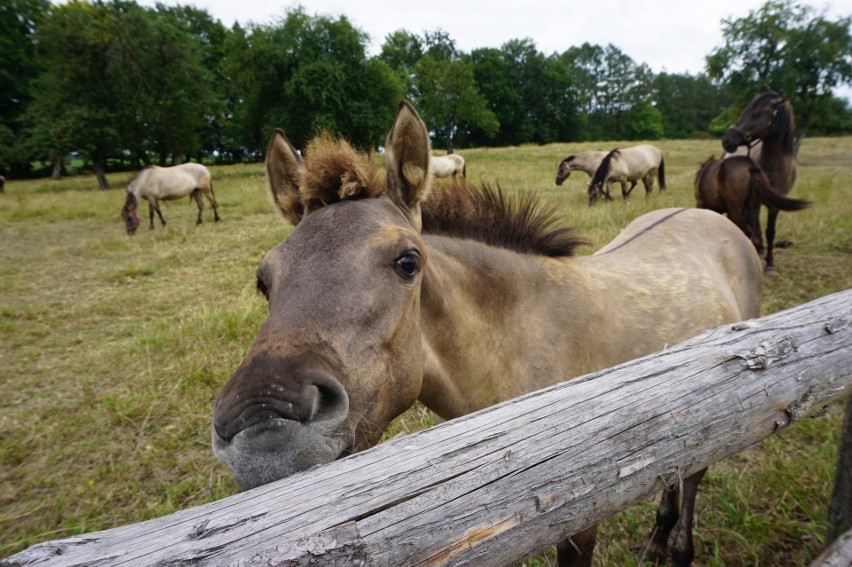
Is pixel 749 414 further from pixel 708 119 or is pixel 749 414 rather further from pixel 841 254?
pixel 708 119

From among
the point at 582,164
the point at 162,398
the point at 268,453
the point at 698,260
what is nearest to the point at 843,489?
the point at 698,260

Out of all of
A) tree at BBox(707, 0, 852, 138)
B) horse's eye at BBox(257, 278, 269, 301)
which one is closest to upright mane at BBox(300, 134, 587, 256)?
horse's eye at BBox(257, 278, 269, 301)

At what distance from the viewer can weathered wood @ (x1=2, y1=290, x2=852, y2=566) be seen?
832 millimetres

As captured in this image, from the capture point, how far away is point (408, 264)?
5.86 feet

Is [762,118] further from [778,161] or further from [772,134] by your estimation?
[778,161]

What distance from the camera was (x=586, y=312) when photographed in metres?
2.42

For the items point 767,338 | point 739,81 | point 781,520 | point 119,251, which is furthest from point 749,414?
point 739,81

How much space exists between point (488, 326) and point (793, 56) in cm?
4500

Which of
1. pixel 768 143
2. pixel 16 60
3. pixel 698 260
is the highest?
pixel 16 60

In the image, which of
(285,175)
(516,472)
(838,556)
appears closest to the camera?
(516,472)

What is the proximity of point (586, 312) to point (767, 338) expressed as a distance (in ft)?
3.03

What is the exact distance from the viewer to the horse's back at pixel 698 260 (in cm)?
287

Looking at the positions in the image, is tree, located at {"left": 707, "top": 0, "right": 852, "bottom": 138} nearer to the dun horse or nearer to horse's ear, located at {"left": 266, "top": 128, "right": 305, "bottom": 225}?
the dun horse

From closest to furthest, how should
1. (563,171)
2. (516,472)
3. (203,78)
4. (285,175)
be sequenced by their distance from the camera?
(516,472) → (285,175) → (563,171) → (203,78)
